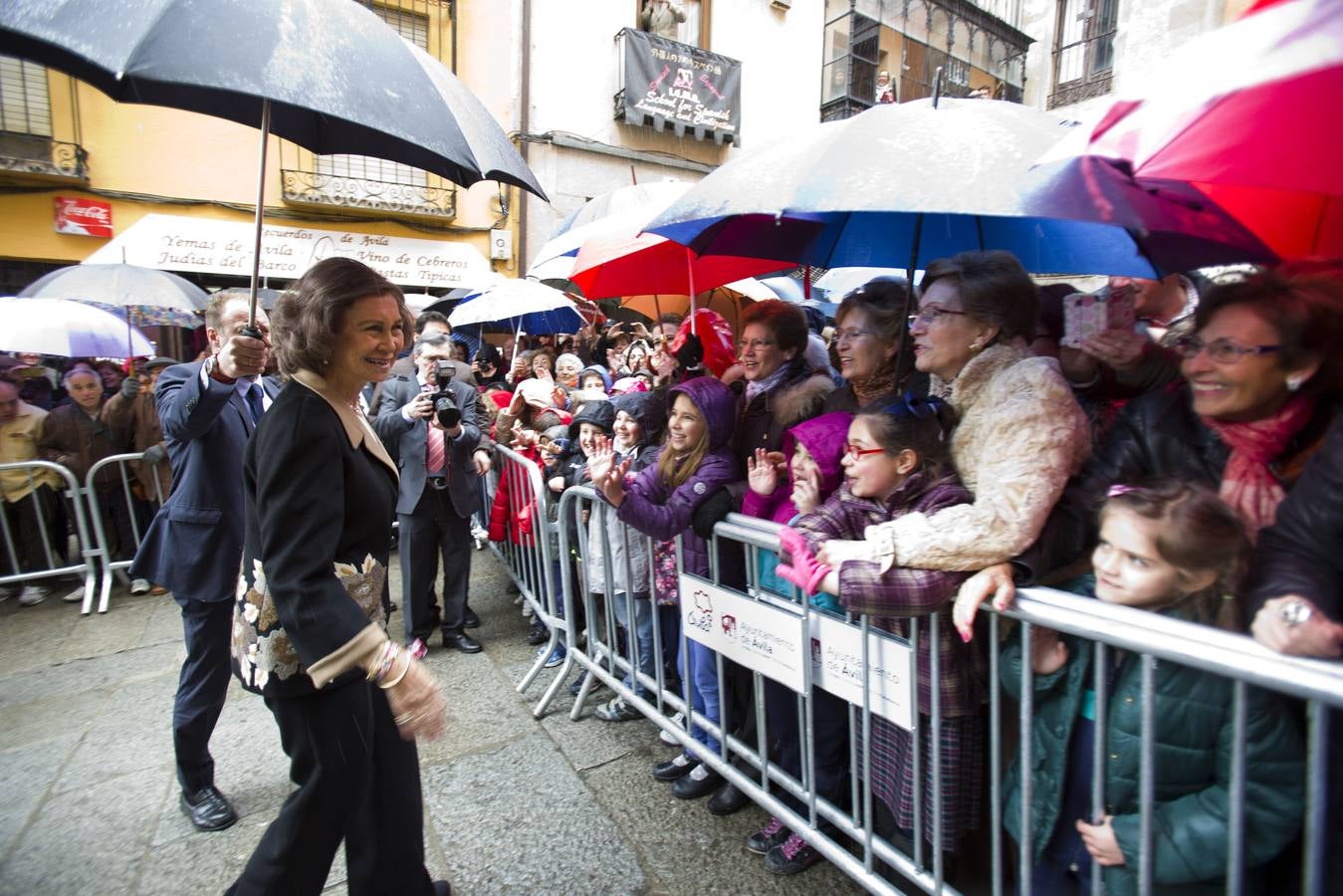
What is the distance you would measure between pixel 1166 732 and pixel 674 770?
2057 mm

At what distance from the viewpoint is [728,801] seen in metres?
2.80

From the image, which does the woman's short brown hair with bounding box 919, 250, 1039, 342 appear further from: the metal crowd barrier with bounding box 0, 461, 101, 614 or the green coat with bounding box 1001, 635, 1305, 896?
the metal crowd barrier with bounding box 0, 461, 101, 614

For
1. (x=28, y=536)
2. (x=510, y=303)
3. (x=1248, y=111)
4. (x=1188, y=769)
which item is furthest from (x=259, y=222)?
(x=28, y=536)

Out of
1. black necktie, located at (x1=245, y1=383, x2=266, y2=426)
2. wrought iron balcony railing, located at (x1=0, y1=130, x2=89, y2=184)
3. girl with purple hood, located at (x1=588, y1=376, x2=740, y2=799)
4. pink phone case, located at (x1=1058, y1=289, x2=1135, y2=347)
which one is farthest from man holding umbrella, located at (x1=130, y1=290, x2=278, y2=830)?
wrought iron balcony railing, located at (x1=0, y1=130, x2=89, y2=184)

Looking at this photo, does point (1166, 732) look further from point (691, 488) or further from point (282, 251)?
point (282, 251)

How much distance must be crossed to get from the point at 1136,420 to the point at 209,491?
335 centimetres

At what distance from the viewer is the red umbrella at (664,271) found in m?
3.89

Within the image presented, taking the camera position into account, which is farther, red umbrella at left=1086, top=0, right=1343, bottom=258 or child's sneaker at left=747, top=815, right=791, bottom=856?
child's sneaker at left=747, top=815, right=791, bottom=856

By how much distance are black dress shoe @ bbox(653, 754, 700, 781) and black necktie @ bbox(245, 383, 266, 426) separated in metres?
2.36

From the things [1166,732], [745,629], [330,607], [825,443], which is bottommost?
[745,629]

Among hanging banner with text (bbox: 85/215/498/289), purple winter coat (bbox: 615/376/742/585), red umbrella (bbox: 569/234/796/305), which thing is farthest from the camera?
hanging banner with text (bbox: 85/215/498/289)

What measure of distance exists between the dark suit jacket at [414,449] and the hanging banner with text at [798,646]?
2237 mm

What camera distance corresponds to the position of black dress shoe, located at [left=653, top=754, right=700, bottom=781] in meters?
3.01

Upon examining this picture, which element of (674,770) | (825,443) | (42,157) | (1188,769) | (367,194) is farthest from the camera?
(367,194)
